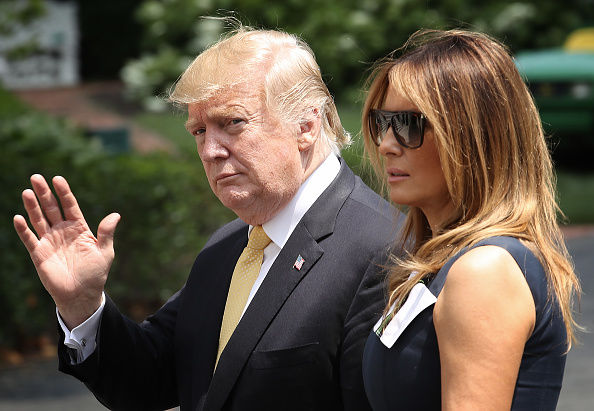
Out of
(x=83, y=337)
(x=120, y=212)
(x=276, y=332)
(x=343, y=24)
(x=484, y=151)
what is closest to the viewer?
(x=484, y=151)

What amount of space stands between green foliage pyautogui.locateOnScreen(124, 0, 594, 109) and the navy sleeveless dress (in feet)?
34.3

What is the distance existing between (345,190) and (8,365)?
14.4 ft

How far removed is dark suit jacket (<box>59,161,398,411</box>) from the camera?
228cm

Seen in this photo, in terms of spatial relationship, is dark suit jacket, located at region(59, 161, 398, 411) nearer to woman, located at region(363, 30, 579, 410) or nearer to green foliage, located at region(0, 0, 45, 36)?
woman, located at region(363, 30, 579, 410)

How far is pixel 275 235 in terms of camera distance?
2.55 m

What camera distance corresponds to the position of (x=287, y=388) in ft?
A: 7.47

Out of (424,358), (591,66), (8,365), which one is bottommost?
(8,365)

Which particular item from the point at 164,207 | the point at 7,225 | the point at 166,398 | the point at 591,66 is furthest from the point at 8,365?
the point at 591,66

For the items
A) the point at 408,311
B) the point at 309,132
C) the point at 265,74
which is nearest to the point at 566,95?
the point at 309,132

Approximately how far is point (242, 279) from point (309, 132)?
1.69 feet

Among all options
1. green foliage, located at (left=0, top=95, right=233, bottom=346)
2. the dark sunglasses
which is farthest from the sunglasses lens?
green foliage, located at (left=0, top=95, right=233, bottom=346)

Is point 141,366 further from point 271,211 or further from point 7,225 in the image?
point 7,225

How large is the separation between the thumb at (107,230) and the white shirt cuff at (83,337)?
19 centimetres

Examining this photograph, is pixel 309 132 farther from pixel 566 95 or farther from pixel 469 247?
pixel 566 95
